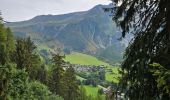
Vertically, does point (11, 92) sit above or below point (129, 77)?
below

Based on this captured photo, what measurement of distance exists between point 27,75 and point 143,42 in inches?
1764

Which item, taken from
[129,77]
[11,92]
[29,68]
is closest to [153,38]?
[129,77]

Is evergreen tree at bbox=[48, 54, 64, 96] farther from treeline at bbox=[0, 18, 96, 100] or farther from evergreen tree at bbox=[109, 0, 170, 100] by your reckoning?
evergreen tree at bbox=[109, 0, 170, 100]

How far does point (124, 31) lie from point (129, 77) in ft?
5.45

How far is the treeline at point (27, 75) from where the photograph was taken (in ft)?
143

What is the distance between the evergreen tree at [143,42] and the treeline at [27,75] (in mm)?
27576

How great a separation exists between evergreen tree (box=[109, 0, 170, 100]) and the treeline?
2758 centimetres

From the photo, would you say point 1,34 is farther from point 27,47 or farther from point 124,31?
point 124,31

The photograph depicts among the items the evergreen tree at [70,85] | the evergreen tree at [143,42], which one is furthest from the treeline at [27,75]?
the evergreen tree at [143,42]

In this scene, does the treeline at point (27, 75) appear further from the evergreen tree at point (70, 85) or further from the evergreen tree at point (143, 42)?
the evergreen tree at point (143, 42)

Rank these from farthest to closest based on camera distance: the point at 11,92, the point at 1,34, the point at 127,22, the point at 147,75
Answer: the point at 1,34, the point at 11,92, the point at 127,22, the point at 147,75

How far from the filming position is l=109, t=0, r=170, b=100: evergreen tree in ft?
40.5

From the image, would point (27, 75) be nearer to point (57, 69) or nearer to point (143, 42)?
point (57, 69)

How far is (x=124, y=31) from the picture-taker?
13648mm
